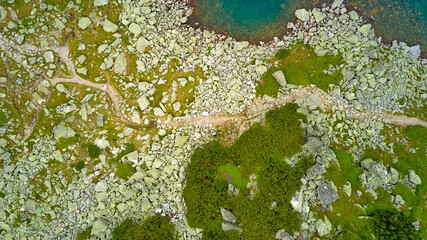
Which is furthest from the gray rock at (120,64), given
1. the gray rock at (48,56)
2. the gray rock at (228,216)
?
the gray rock at (228,216)

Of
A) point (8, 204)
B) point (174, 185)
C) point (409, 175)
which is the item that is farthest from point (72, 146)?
point (409, 175)

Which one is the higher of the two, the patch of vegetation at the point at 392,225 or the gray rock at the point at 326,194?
the gray rock at the point at 326,194

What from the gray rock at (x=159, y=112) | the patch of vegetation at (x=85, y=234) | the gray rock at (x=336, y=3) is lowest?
the patch of vegetation at (x=85, y=234)

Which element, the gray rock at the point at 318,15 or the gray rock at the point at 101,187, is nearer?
the gray rock at the point at 101,187

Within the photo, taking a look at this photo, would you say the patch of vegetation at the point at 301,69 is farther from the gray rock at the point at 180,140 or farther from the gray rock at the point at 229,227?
the gray rock at the point at 229,227

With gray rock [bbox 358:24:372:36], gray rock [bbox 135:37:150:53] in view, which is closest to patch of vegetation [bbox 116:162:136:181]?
gray rock [bbox 135:37:150:53]

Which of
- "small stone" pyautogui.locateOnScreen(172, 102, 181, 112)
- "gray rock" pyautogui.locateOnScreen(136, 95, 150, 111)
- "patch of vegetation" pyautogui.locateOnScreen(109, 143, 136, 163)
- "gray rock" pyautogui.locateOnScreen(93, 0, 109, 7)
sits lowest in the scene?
"patch of vegetation" pyautogui.locateOnScreen(109, 143, 136, 163)

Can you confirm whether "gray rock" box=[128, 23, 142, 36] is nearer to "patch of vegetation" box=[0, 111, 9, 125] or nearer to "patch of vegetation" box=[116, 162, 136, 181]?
"patch of vegetation" box=[116, 162, 136, 181]
